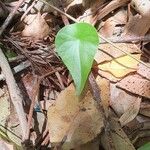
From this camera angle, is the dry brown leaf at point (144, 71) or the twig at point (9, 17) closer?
the dry brown leaf at point (144, 71)

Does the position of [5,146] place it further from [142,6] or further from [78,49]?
[142,6]

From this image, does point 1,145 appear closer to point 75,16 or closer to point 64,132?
point 64,132

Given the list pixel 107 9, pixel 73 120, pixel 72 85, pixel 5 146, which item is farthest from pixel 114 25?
pixel 5 146

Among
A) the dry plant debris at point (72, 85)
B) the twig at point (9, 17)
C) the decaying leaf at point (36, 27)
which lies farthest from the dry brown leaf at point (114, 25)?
the twig at point (9, 17)

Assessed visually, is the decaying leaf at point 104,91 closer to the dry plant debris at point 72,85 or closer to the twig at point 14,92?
the dry plant debris at point 72,85

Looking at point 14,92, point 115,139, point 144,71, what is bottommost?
point 115,139

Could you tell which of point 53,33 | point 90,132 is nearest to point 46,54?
point 53,33

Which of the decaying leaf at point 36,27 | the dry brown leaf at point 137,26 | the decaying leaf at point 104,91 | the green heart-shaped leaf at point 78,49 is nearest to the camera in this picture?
the green heart-shaped leaf at point 78,49

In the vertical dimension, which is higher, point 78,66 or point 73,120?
point 78,66
